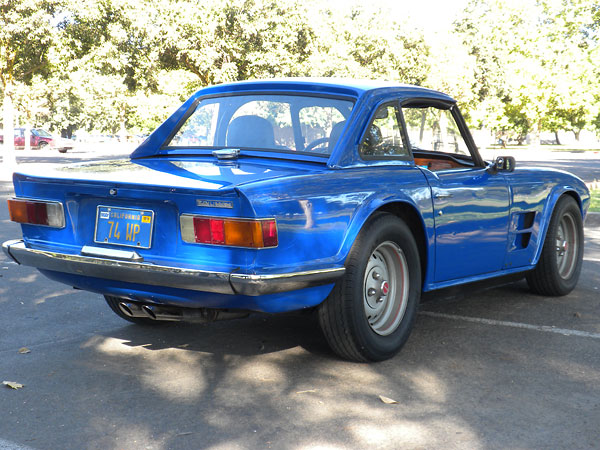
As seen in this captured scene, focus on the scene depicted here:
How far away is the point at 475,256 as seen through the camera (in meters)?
5.09

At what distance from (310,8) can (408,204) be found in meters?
24.3

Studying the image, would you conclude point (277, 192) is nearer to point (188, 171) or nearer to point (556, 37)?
point (188, 171)

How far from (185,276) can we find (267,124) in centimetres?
138

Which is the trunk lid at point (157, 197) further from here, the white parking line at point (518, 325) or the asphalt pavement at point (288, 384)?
the white parking line at point (518, 325)

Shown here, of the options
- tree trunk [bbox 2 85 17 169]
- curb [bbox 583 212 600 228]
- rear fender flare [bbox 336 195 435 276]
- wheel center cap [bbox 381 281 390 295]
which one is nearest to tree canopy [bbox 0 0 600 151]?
tree trunk [bbox 2 85 17 169]

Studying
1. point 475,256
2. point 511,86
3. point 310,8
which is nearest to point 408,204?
point 475,256

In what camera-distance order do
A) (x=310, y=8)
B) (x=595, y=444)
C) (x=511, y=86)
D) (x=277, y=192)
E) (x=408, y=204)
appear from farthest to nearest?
(x=511, y=86) → (x=310, y=8) → (x=408, y=204) → (x=277, y=192) → (x=595, y=444)

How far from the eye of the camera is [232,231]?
357 cm

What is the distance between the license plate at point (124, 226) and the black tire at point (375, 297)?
99cm

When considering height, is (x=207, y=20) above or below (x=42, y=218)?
above

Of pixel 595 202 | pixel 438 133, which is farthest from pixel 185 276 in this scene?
pixel 595 202

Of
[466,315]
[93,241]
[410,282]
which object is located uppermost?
[93,241]

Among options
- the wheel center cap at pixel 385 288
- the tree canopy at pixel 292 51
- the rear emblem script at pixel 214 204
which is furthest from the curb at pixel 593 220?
the tree canopy at pixel 292 51

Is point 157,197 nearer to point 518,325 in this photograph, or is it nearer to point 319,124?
point 319,124
